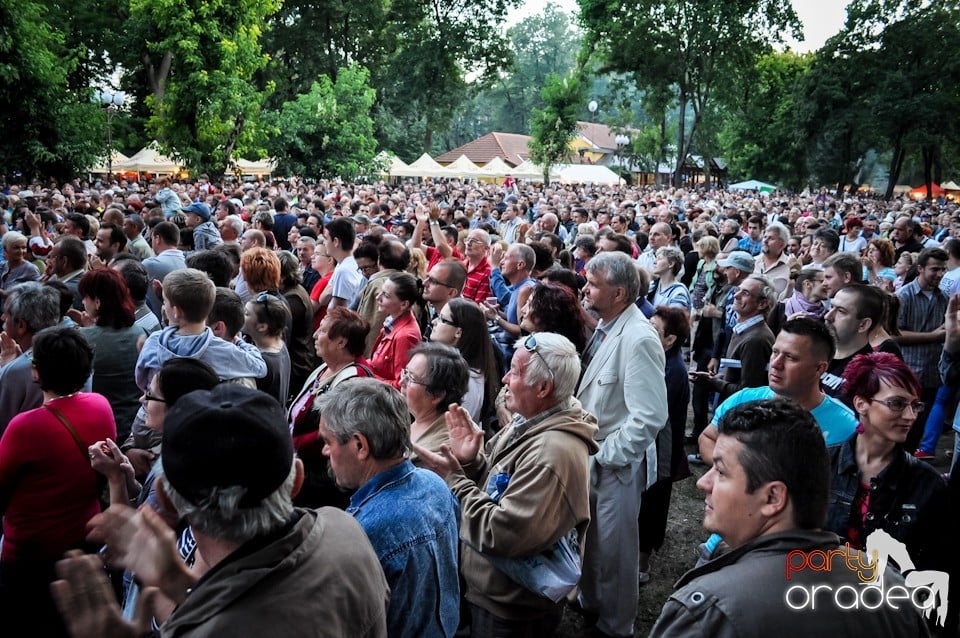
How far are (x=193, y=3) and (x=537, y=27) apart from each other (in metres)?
77.0

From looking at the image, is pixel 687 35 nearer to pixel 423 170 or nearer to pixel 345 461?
pixel 423 170

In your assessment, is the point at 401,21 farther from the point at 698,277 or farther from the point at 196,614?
the point at 196,614

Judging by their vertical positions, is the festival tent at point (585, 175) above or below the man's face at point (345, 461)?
above

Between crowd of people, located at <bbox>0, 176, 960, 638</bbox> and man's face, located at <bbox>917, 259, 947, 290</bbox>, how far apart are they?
25mm

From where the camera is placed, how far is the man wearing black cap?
139cm

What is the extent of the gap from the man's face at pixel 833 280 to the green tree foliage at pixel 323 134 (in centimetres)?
1871

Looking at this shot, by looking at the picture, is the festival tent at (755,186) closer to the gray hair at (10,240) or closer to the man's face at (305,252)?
the man's face at (305,252)

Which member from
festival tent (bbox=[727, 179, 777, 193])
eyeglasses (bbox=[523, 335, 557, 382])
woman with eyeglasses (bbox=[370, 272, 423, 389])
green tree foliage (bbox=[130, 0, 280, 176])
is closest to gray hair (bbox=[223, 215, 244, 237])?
woman with eyeglasses (bbox=[370, 272, 423, 389])

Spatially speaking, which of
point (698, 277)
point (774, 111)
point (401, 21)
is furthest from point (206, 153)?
point (774, 111)

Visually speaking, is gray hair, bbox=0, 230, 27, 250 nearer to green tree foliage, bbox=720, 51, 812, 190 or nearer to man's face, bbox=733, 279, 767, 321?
man's face, bbox=733, 279, 767, 321

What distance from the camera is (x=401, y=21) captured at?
1689 inches

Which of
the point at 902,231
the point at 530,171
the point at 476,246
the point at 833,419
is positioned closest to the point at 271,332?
the point at 476,246

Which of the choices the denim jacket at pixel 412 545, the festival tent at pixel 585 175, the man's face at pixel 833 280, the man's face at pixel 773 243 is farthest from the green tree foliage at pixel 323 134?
the festival tent at pixel 585 175

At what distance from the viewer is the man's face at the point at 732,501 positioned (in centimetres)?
174
